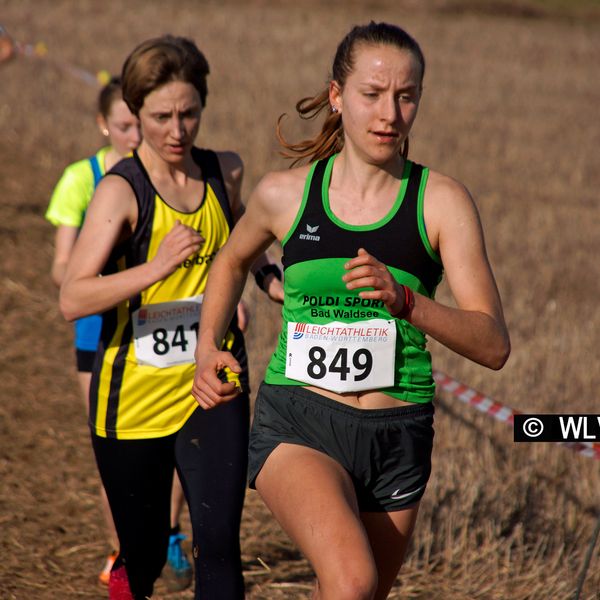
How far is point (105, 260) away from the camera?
3891 mm

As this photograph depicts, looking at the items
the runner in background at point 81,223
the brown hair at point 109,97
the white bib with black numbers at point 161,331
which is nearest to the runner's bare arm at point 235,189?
the white bib with black numbers at point 161,331

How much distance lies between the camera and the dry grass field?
16.7 ft

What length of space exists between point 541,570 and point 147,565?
1750 mm

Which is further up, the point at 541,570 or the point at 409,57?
the point at 409,57

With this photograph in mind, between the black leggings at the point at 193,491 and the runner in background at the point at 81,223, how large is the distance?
0.77 meters

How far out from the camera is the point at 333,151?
3582 mm

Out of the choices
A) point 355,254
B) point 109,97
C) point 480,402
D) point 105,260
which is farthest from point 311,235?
point 480,402

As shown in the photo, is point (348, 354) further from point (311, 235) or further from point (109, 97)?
point (109, 97)

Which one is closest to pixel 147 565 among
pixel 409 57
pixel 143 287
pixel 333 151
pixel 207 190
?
pixel 143 287

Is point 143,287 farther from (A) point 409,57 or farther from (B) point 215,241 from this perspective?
(A) point 409,57

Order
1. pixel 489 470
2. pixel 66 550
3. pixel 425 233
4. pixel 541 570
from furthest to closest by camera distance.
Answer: pixel 489 470 → pixel 66 550 → pixel 541 570 → pixel 425 233

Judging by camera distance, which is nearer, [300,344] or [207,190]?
[300,344]

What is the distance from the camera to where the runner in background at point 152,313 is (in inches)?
153

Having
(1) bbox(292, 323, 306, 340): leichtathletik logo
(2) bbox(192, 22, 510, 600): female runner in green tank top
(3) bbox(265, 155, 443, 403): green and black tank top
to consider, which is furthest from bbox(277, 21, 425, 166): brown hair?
(1) bbox(292, 323, 306, 340): leichtathletik logo
